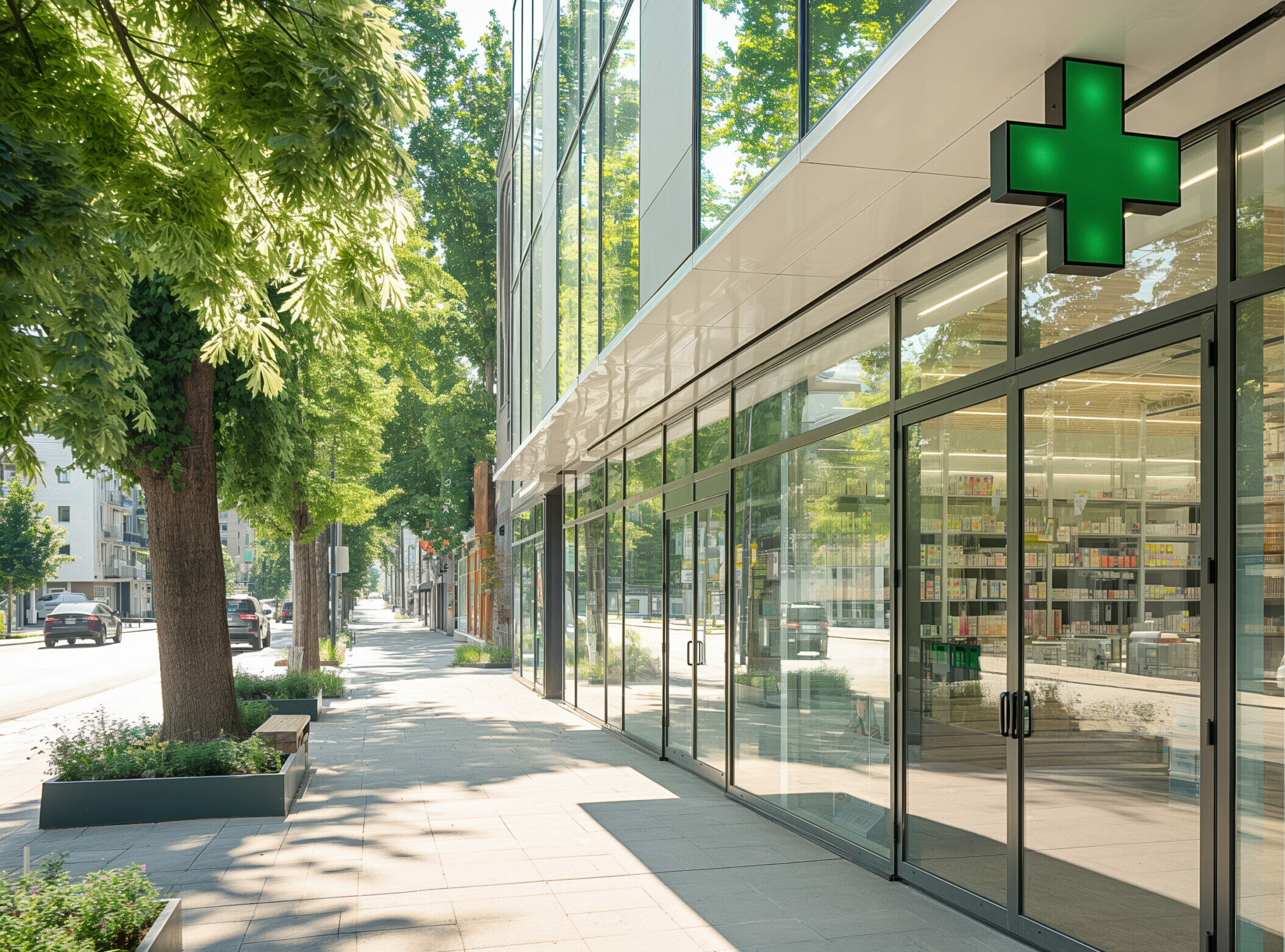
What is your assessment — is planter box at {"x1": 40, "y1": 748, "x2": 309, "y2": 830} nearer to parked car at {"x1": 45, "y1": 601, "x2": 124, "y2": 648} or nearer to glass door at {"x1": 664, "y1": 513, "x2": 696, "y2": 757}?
glass door at {"x1": 664, "y1": 513, "x2": 696, "y2": 757}

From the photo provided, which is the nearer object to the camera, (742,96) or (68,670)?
(742,96)

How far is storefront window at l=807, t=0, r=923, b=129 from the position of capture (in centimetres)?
490

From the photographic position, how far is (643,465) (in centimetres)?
1395

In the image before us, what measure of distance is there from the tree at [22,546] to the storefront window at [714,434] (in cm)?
5010

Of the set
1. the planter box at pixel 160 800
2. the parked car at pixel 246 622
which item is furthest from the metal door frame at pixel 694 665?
the parked car at pixel 246 622

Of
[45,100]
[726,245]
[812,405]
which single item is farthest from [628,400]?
[45,100]

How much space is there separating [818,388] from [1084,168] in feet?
15.4

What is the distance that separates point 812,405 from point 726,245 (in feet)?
7.81

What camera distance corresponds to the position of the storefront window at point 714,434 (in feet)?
34.9

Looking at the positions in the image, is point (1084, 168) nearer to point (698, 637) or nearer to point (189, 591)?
point (698, 637)

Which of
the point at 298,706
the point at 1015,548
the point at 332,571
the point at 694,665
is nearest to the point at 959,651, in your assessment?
the point at 1015,548

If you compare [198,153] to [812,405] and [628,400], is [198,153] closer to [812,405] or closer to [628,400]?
[812,405]

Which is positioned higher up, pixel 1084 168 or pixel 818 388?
pixel 1084 168

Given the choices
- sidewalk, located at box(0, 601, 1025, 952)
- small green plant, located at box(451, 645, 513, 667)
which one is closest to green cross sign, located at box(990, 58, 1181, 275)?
sidewalk, located at box(0, 601, 1025, 952)
